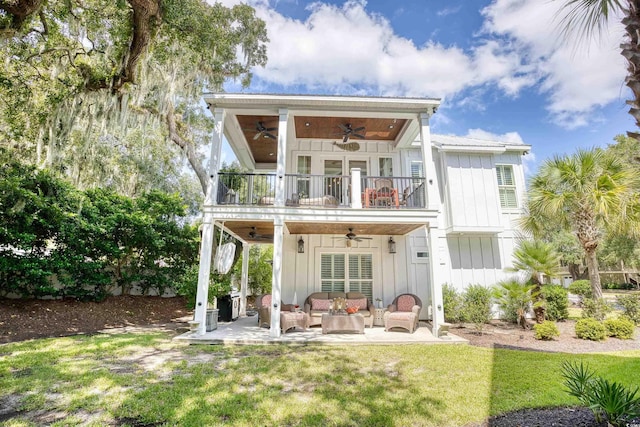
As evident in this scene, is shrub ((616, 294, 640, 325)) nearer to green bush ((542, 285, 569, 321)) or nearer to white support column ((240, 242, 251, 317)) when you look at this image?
green bush ((542, 285, 569, 321))

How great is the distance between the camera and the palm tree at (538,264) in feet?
26.6

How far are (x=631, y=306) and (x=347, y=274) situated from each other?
753 centimetres

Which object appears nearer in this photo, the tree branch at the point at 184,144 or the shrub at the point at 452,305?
the shrub at the point at 452,305

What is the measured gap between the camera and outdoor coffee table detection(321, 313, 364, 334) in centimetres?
744

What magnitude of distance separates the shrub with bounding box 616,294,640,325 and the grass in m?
3.40

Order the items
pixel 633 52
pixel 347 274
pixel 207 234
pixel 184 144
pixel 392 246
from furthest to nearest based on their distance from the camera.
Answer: pixel 184 144
pixel 347 274
pixel 392 246
pixel 207 234
pixel 633 52

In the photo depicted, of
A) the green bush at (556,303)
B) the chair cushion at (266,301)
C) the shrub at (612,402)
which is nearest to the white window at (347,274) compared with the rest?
the chair cushion at (266,301)

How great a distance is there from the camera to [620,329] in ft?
22.6

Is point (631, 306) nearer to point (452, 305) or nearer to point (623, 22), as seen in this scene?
point (452, 305)

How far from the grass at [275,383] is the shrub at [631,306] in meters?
3.40

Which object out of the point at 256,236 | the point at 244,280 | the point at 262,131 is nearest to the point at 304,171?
the point at 262,131

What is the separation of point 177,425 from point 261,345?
3566 mm

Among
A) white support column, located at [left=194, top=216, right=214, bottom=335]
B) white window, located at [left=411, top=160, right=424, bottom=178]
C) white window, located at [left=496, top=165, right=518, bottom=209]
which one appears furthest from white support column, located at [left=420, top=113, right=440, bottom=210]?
white support column, located at [left=194, top=216, right=214, bottom=335]

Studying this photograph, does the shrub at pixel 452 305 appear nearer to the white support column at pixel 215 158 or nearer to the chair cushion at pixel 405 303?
the chair cushion at pixel 405 303
